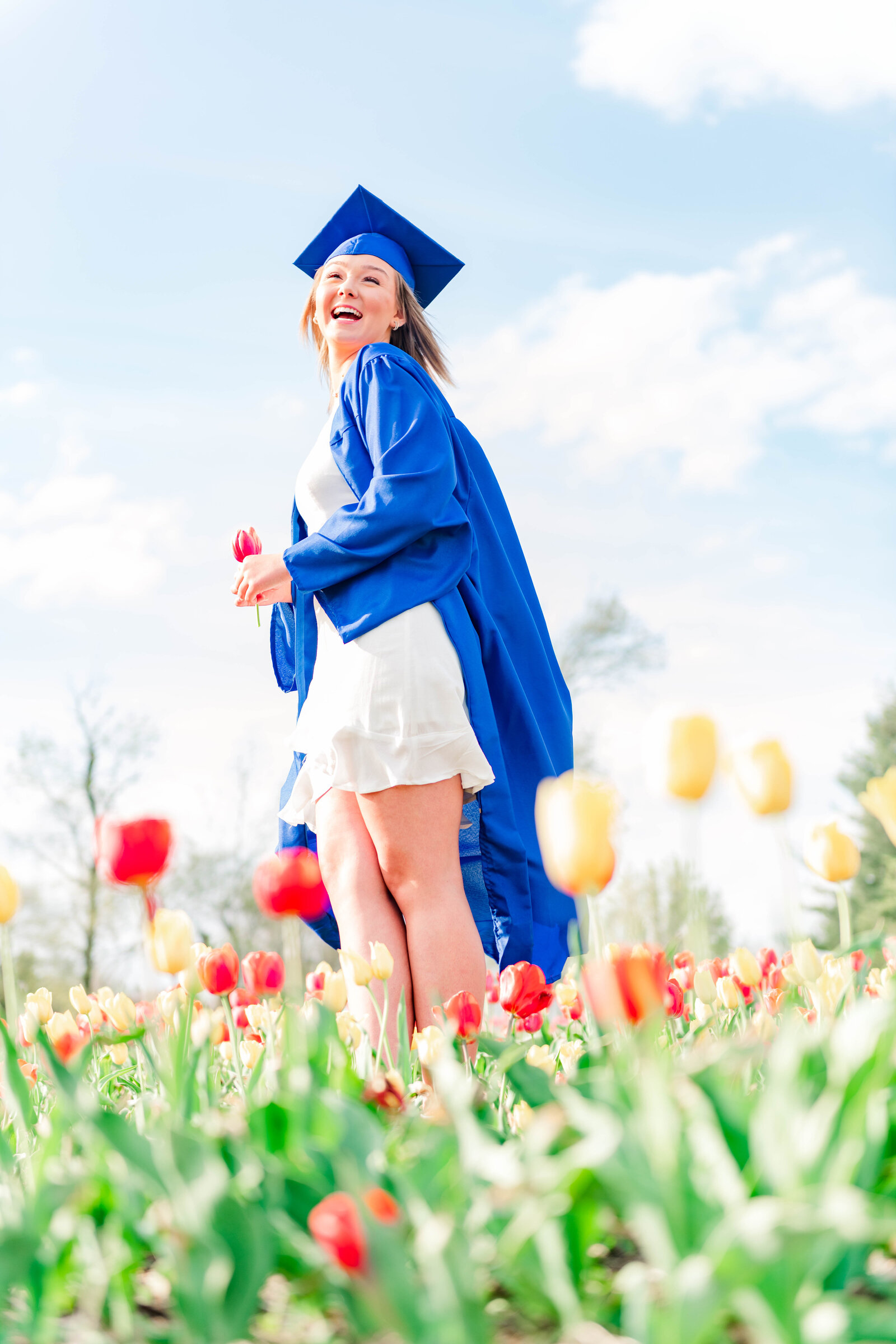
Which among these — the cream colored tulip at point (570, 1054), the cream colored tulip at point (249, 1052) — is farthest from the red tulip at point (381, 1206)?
the cream colored tulip at point (249, 1052)

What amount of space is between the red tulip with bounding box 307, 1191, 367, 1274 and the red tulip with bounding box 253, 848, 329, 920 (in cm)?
52

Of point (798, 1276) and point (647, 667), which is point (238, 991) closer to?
point (798, 1276)

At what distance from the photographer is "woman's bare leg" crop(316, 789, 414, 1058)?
237 centimetres

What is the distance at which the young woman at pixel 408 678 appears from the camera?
7.80 feet

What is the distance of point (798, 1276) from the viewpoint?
696 millimetres

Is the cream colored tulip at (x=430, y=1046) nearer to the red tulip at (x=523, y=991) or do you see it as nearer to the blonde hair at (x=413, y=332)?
the red tulip at (x=523, y=991)

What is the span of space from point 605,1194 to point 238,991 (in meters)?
1.92

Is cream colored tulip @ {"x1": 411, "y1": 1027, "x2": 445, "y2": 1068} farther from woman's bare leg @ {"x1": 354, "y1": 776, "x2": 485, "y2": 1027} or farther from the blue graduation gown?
the blue graduation gown

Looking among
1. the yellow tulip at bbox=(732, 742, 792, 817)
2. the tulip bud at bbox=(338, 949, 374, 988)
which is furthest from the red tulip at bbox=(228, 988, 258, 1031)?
the yellow tulip at bbox=(732, 742, 792, 817)

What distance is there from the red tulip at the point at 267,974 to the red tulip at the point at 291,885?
446 millimetres

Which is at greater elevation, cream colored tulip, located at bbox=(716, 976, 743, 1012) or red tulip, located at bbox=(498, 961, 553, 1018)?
red tulip, located at bbox=(498, 961, 553, 1018)

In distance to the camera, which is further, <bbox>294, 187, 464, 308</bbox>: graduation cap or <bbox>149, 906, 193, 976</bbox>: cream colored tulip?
<bbox>294, 187, 464, 308</bbox>: graduation cap

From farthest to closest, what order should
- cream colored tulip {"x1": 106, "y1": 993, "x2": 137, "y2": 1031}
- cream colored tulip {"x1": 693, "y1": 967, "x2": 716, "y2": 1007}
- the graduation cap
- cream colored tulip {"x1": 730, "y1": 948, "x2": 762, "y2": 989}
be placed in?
the graduation cap, cream colored tulip {"x1": 106, "y1": 993, "x2": 137, "y2": 1031}, cream colored tulip {"x1": 730, "y1": 948, "x2": 762, "y2": 989}, cream colored tulip {"x1": 693, "y1": 967, "x2": 716, "y2": 1007}

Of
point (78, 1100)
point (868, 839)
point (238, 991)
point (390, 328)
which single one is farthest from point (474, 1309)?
point (868, 839)
